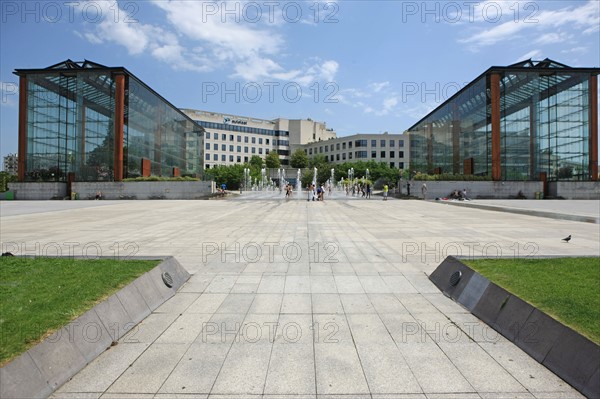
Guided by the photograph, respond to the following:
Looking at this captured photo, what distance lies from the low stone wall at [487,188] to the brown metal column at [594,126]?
5.94m

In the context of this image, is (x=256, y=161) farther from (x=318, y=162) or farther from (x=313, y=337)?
(x=313, y=337)

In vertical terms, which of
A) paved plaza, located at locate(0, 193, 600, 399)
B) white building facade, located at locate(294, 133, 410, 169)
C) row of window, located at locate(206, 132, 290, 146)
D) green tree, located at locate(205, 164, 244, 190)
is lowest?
paved plaza, located at locate(0, 193, 600, 399)

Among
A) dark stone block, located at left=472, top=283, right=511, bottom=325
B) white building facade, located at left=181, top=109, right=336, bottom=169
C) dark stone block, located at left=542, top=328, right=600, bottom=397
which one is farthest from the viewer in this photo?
white building facade, located at left=181, top=109, right=336, bottom=169

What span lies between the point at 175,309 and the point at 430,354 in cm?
356

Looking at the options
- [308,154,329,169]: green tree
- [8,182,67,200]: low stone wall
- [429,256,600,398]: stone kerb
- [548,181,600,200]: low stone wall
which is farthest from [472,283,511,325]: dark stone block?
[308,154,329,169]: green tree

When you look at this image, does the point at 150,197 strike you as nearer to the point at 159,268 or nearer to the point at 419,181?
the point at 419,181

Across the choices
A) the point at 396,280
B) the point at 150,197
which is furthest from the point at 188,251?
the point at 150,197

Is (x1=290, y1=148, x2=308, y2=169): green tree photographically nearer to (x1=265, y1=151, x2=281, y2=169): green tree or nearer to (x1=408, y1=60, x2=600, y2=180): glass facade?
(x1=265, y1=151, x2=281, y2=169): green tree

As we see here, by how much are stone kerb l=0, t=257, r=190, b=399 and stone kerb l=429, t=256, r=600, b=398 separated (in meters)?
4.61

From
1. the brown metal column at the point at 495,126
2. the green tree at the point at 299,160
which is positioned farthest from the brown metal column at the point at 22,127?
the green tree at the point at 299,160

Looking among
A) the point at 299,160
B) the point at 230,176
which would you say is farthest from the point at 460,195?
the point at 299,160

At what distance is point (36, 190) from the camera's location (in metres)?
40.0

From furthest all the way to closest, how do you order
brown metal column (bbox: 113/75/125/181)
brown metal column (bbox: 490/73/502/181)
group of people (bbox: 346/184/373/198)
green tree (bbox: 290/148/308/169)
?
green tree (bbox: 290/148/308/169) → group of people (bbox: 346/184/373/198) → brown metal column (bbox: 113/75/125/181) → brown metal column (bbox: 490/73/502/181)

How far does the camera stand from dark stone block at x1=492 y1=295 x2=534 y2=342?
4.52m
